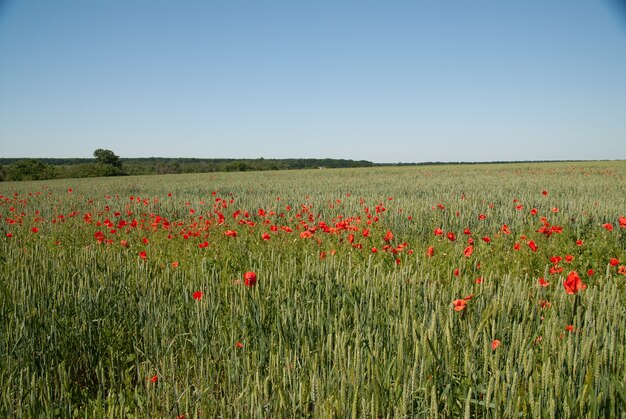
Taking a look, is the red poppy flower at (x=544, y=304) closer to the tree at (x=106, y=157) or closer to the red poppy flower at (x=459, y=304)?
the red poppy flower at (x=459, y=304)

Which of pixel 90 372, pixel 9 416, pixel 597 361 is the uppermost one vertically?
pixel 597 361

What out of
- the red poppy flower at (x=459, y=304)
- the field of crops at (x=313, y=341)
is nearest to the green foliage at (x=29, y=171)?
the field of crops at (x=313, y=341)

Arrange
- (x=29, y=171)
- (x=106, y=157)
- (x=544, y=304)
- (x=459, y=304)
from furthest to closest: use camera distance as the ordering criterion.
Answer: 1. (x=106, y=157)
2. (x=29, y=171)
3. (x=544, y=304)
4. (x=459, y=304)

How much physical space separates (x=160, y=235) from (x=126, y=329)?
3.35 meters

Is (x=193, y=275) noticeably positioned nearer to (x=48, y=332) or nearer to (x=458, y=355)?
(x=48, y=332)

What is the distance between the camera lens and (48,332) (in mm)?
2453

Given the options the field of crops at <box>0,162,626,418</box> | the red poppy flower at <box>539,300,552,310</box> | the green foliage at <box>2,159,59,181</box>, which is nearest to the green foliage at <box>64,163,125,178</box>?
the green foliage at <box>2,159,59,181</box>

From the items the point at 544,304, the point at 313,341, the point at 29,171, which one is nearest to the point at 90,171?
the point at 29,171

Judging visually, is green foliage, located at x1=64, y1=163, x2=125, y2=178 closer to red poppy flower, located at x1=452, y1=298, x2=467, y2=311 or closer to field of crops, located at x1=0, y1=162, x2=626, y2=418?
field of crops, located at x1=0, y1=162, x2=626, y2=418

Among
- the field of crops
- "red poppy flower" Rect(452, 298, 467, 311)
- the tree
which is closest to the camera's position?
the field of crops

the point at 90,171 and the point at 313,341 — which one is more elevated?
the point at 90,171

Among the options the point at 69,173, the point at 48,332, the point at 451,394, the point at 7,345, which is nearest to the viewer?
the point at 451,394

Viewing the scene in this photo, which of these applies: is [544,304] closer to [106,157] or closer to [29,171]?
[29,171]

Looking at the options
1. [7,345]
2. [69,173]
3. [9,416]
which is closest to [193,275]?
[7,345]
